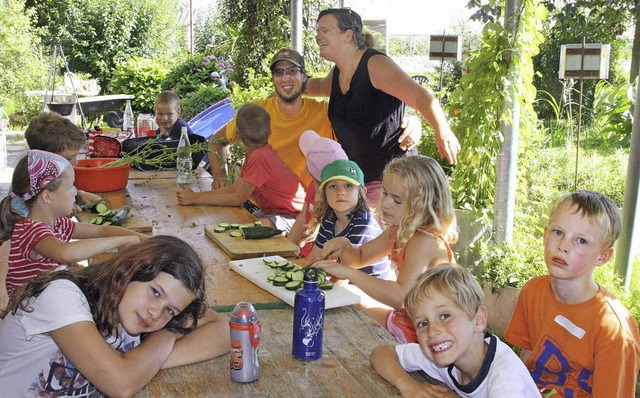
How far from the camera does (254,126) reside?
160 inches

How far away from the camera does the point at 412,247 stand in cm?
259

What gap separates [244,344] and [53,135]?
7.68 ft

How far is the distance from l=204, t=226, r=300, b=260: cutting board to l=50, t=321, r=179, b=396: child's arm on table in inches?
41.9

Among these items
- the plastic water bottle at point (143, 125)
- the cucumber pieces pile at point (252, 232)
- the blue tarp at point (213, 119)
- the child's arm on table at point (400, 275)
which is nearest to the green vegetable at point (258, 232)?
the cucumber pieces pile at point (252, 232)

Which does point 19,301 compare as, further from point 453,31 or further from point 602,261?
point 453,31

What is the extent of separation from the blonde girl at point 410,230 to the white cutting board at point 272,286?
0.14 m

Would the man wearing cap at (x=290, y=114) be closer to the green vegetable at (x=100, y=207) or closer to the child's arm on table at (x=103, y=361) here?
the green vegetable at (x=100, y=207)

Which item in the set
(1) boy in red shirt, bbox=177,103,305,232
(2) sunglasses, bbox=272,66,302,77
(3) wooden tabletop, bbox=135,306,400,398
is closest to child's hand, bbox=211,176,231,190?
(1) boy in red shirt, bbox=177,103,305,232

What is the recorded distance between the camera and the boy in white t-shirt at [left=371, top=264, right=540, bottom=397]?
1.67m

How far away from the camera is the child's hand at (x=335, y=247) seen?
9.10ft

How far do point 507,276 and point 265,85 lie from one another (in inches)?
204

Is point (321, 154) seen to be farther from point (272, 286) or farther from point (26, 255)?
point (26, 255)

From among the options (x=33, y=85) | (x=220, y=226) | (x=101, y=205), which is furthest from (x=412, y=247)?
(x=33, y=85)

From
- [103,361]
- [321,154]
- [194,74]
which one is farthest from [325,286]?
[194,74]
